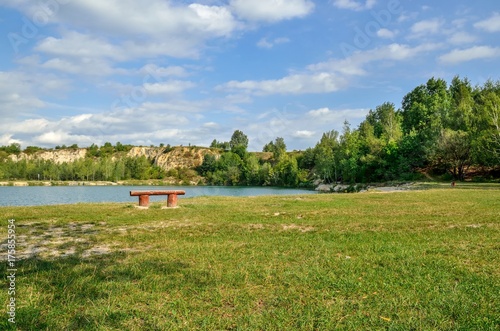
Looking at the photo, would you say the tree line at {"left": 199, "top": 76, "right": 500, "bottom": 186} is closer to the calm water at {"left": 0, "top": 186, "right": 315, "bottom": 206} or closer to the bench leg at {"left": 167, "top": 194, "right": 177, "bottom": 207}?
the calm water at {"left": 0, "top": 186, "right": 315, "bottom": 206}

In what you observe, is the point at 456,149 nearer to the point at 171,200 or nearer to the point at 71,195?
the point at 171,200

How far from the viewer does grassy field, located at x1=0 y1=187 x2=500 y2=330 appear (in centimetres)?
482

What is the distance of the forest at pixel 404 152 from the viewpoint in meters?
59.0

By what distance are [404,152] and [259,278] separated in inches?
2990

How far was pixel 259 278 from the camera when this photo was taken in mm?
6516

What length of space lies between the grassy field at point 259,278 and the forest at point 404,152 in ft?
162

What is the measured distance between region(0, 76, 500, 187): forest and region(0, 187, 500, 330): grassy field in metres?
49.5

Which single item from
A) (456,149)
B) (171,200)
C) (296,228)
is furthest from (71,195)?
(456,149)

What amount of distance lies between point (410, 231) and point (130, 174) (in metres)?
188

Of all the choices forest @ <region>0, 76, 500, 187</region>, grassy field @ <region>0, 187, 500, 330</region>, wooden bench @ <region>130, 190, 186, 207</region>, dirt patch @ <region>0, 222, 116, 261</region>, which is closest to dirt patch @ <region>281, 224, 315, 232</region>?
grassy field @ <region>0, 187, 500, 330</region>

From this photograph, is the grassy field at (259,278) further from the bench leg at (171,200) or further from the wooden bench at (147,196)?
the bench leg at (171,200)

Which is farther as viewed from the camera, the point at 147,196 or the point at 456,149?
the point at 456,149

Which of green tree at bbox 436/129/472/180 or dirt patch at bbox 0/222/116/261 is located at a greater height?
green tree at bbox 436/129/472/180

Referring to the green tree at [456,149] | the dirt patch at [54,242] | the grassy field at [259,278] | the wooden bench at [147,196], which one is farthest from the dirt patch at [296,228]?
the green tree at [456,149]
